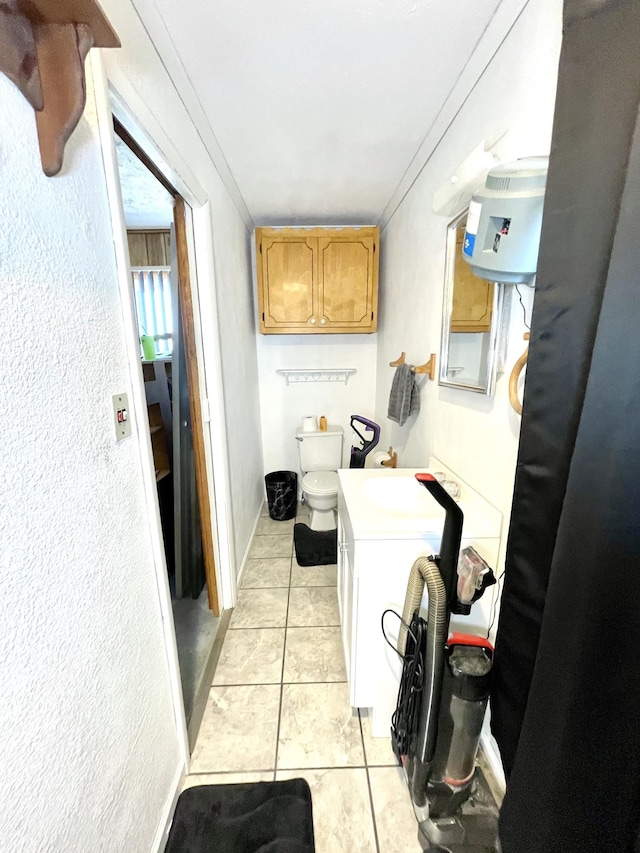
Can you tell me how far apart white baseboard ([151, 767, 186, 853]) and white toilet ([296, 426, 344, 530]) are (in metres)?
1.64

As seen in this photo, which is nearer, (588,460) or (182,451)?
(588,460)

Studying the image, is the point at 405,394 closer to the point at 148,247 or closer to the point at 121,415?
the point at 121,415

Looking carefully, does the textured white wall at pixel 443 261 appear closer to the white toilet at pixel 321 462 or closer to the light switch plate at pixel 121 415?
the white toilet at pixel 321 462

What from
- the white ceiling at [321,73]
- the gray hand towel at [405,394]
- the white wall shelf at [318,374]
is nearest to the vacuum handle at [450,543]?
the gray hand towel at [405,394]

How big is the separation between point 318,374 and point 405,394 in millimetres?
1298

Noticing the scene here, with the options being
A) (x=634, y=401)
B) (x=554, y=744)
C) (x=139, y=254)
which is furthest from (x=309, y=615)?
(x=139, y=254)

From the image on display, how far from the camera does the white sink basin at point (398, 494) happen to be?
1.40 m

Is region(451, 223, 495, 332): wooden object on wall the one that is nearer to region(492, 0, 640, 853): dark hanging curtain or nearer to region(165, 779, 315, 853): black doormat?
region(492, 0, 640, 853): dark hanging curtain

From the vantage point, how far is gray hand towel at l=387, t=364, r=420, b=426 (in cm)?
192

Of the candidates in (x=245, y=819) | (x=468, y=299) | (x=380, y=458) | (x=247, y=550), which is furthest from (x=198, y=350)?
(x=245, y=819)

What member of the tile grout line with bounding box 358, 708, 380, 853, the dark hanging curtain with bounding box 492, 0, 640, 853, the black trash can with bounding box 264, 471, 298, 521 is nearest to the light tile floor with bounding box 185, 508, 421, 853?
the tile grout line with bounding box 358, 708, 380, 853

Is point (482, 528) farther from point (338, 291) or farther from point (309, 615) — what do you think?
point (338, 291)

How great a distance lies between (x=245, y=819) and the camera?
1075 millimetres

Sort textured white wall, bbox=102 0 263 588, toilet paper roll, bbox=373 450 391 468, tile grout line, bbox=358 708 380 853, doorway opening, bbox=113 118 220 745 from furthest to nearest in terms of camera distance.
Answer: toilet paper roll, bbox=373 450 391 468 < doorway opening, bbox=113 118 220 745 < tile grout line, bbox=358 708 380 853 < textured white wall, bbox=102 0 263 588
